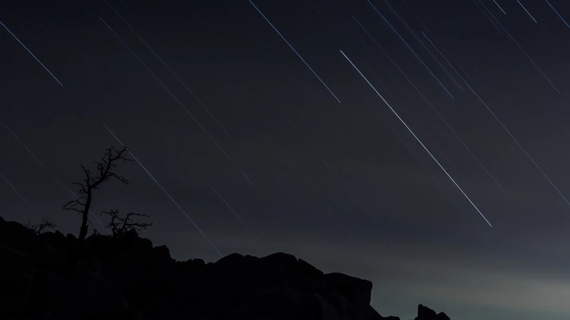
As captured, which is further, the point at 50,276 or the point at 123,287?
the point at 123,287

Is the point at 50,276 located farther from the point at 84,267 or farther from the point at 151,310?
the point at 151,310

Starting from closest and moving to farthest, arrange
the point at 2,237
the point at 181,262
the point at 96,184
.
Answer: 1. the point at 2,237
2. the point at 96,184
3. the point at 181,262

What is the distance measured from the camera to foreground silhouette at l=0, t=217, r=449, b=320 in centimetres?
2912

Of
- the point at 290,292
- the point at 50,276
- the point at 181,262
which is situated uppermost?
the point at 181,262

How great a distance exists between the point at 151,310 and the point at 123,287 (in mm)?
2707

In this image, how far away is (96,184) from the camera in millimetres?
37906

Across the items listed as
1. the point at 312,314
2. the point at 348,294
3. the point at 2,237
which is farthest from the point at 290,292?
the point at 2,237

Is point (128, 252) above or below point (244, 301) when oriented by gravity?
above

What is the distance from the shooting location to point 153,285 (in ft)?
140

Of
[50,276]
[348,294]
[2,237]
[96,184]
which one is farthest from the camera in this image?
[348,294]

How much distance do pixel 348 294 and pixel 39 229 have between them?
28.4 m

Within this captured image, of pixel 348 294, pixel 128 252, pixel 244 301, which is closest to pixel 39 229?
pixel 128 252

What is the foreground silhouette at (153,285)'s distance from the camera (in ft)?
95.6

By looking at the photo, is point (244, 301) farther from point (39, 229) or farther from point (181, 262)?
point (39, 229)
